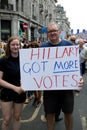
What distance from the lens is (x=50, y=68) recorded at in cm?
548

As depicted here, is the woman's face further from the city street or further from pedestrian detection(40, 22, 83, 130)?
the city street

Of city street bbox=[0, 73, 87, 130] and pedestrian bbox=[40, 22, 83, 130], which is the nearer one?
pedestrian bbox=[40, 22, 83, 130]

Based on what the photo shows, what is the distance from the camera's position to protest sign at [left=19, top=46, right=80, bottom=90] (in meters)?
5.42

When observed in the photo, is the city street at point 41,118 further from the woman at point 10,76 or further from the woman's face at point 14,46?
the woman's face at point 14,46

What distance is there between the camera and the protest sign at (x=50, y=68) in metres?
5.42

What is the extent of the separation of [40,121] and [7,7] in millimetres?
36545

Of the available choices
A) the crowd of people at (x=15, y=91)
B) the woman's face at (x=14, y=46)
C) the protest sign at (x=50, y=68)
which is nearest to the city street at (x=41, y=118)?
the crowd of people at (x=15, y=91)

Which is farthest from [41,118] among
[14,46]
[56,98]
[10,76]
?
[14,46]

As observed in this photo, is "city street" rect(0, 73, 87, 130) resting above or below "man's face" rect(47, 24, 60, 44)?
below

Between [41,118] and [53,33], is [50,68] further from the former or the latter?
[41,118]

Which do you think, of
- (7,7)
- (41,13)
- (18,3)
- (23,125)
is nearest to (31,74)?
(23,125)

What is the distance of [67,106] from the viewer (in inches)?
219

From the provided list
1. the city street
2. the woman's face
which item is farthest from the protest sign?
the city street

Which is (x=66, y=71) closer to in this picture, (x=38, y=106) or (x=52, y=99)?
(x=52, y=99)
